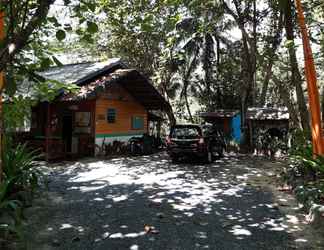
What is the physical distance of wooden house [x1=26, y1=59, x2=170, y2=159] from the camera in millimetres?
14312

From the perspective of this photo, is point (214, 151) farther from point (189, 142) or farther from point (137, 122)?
point (137, 122)

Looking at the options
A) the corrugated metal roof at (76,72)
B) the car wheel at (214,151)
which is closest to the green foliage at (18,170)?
the corrugated metal roof at (76,72)

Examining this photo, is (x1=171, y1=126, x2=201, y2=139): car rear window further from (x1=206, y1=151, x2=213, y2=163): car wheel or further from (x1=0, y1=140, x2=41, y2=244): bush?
(x1=0, y1=140, x2=41, y2=244): bush

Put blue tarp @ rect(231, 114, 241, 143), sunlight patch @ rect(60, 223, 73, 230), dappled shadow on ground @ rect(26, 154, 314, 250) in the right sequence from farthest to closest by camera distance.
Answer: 1. blue tarp @ rect(231, 114, 241, 143)
2. sunlight patch @ rect(60, 223, 73, 230)
3. dappled shadow on ground @ rect(26, 154, 314, 250)

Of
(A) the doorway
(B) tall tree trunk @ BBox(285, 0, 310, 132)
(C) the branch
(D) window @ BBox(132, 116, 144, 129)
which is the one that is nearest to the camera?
(C) the branch

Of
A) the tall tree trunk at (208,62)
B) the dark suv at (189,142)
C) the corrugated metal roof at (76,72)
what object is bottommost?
the dark suv at (189,142)

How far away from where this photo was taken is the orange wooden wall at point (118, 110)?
15.8m

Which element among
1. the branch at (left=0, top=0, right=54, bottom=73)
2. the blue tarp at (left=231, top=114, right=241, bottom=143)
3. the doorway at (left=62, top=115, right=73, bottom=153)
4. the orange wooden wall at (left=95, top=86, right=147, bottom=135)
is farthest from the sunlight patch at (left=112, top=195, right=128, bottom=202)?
the blue tarp at (left=231, top=114, right=241, bottom=143)

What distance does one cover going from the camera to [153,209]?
6.07 metres

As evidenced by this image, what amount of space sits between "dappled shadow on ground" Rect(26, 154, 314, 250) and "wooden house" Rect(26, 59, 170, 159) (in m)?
5.27

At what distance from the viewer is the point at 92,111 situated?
15.5 metres

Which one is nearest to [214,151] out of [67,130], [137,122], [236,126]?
[137,122]

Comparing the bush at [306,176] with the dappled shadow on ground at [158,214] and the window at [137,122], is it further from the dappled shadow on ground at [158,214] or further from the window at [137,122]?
the window at [137,122]

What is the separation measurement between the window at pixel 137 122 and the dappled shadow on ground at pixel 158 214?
29.1 feet
